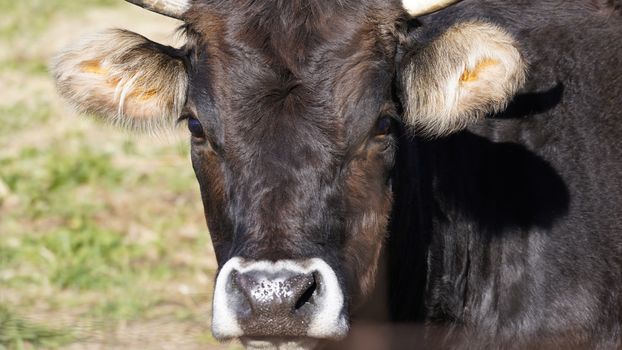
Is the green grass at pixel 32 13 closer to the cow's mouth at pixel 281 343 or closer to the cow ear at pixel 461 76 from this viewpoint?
the cow ear at pixel 461 76

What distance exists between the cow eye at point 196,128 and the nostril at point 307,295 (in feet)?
3.27

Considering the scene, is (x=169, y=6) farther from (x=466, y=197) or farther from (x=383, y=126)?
(x=466, y=197)

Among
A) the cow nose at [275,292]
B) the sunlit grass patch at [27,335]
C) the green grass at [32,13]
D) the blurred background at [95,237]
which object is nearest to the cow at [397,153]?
the cow nose at [275,292]

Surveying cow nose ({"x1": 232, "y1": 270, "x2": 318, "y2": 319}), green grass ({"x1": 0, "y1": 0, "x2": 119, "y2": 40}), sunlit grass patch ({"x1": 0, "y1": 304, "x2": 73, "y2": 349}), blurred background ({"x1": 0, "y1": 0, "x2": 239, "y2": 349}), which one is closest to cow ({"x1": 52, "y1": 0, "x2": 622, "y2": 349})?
cow nose ({"x1": 232, "y1": 270, "x2": 318, "y2": 319})

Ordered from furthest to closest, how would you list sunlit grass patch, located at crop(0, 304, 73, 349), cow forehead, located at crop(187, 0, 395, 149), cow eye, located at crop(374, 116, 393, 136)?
sunlit grass patch, located at crop(0, 304, 73, 349), cow eye, located at crop(374, 116, 393, 136), cow forehead, located at crop(187, 0, 395, 149)

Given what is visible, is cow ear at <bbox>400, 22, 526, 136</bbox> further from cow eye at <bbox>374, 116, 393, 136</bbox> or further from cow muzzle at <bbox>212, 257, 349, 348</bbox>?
cow muzzle at <bbox>212, 257, 349, 348</bbox>

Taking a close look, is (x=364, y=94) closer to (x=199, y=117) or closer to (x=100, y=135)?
(x=199, y=117)

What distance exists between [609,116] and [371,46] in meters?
1.50

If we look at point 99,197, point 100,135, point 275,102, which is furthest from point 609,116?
point 100,135

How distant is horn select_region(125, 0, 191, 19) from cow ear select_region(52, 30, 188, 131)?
0.15m

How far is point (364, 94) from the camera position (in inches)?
198

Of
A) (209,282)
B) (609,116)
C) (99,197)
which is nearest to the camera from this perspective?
(609,116)

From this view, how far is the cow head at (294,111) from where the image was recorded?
4578 millimetres

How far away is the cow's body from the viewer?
18.5ft
